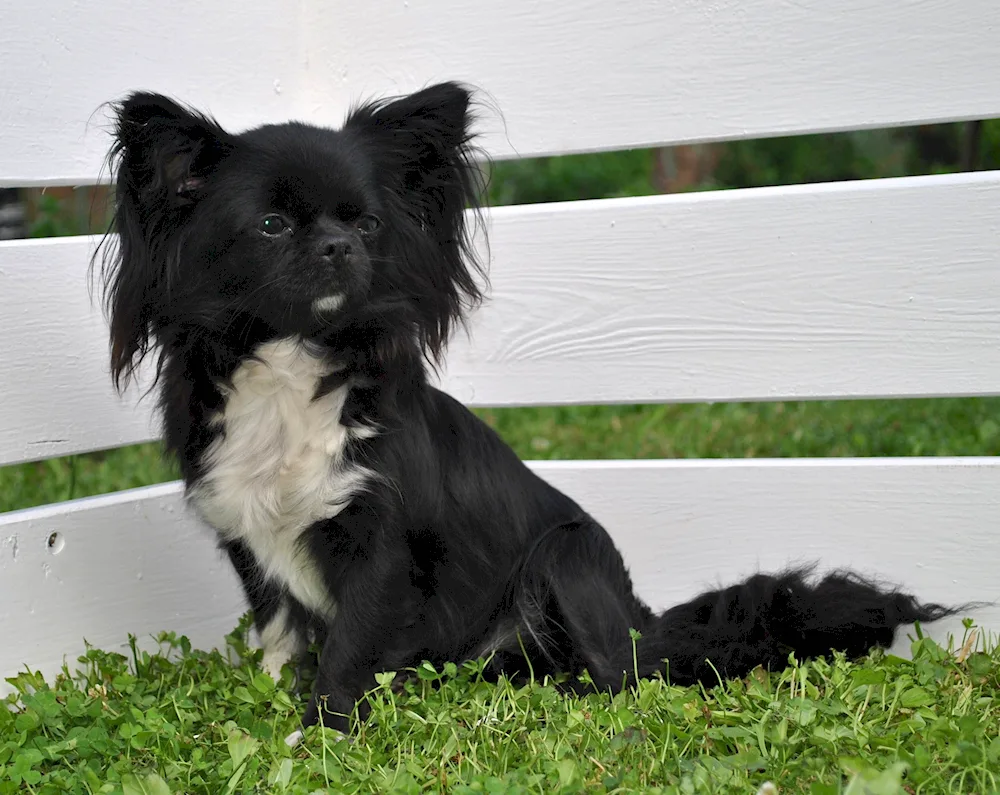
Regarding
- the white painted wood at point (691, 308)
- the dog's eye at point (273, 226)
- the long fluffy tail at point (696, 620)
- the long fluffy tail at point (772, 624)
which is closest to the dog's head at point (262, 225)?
the dog's eye at point (273, 226)

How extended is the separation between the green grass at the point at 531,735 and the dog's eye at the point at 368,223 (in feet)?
2.86

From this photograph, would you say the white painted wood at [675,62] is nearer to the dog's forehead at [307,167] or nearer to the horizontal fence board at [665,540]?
the dog's forehead at [307,167]

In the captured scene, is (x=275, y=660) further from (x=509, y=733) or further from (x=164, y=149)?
(x=164, y=149)

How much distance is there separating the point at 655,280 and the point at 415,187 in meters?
0.69

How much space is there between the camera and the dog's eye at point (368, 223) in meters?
2.13

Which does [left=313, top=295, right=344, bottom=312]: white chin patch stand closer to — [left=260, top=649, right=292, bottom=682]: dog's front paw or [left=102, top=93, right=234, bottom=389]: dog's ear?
[left=102, top=93, right=234, bottom=389]: dog's ear

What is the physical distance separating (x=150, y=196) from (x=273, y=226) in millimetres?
242

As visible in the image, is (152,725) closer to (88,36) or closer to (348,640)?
(348,640)

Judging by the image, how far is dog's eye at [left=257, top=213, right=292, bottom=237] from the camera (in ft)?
6.69

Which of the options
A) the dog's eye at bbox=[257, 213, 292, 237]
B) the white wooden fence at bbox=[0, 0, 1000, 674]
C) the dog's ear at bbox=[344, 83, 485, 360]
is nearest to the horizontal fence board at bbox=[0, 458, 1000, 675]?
the white wooden fence at bbox=[0, 0, 1000, 674]

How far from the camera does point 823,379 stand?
260 cm

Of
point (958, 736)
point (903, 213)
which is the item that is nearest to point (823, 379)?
point (903, 213)

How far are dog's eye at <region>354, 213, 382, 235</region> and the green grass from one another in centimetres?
87

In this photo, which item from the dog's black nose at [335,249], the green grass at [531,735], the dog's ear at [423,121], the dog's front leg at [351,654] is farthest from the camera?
the dog's ear at [423,121]
